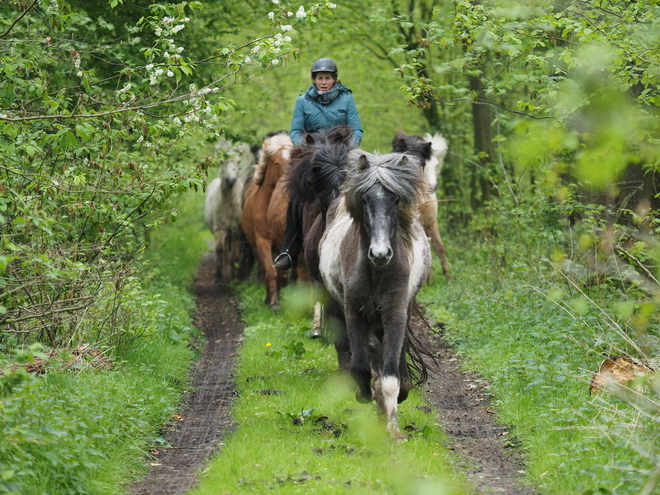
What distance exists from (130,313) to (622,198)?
20.7ft

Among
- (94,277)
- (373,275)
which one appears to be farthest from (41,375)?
(373,275)

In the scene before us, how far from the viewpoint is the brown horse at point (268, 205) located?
514 inches

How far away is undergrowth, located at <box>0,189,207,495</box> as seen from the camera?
515 cm

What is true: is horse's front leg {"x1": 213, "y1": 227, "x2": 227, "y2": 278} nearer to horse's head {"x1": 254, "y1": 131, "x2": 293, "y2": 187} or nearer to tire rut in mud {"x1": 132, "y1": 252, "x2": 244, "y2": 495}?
tire rut in mud {"x1": 132, "y1": 252, "x2": 244, "y2": 495}

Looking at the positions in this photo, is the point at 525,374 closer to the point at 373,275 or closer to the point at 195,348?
the point at 373,275

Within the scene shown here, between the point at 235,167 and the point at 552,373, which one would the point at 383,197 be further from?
the point at 235,167

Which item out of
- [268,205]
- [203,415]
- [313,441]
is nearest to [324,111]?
[268,205]

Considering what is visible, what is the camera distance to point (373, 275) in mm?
6988

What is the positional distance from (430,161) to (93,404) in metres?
9.78

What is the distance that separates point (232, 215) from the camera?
16750mm

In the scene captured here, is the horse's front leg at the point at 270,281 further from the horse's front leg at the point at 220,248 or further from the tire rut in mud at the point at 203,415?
the horse's front leg at the point at 220,248

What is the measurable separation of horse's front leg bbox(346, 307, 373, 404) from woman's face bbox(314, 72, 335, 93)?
4.81 m

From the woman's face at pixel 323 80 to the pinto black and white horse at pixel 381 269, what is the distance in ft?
12.5

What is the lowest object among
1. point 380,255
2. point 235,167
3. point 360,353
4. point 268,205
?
point 235,167
